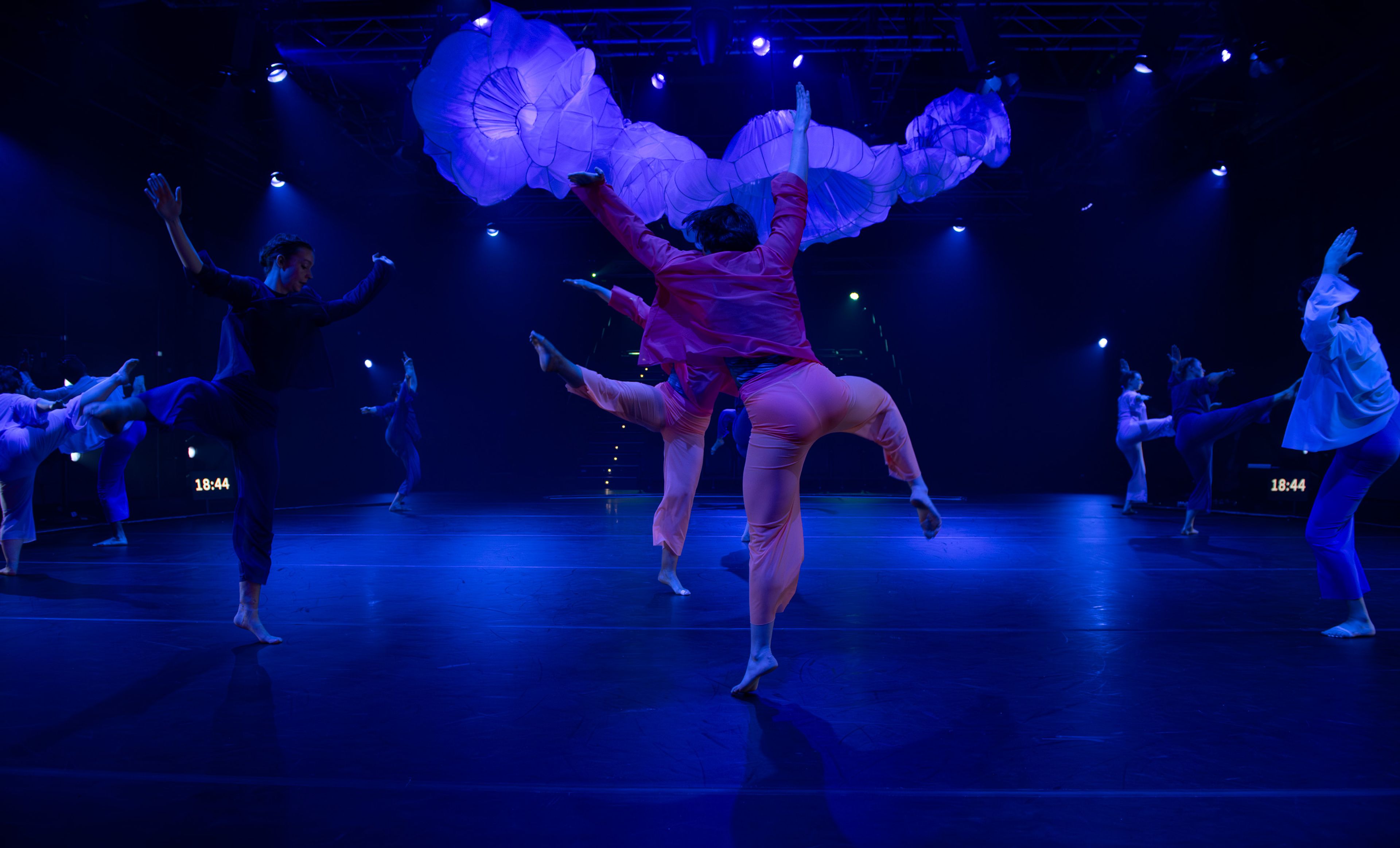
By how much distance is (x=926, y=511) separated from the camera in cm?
281

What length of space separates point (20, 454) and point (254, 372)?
11.1 feet

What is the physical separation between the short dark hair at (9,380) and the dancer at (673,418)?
5.32m

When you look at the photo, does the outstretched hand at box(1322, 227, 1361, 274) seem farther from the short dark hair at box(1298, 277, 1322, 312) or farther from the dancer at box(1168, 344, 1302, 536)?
the dancer at box(1168, 344, 1302, 536)

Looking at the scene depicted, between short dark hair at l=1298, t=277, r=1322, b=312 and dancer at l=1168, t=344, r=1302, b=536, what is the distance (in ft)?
13.0

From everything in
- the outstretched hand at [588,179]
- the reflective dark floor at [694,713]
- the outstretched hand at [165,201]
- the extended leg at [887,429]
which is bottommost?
the reflective dark floor at [694,713]

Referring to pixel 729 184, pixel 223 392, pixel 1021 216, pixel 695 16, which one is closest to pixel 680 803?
pixel 223 392

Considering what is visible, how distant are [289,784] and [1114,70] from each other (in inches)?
487

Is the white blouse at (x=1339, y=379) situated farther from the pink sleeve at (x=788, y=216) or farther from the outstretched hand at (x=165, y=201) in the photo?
the outstretched hand at (x=165, y=201)

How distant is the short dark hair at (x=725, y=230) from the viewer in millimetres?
2812

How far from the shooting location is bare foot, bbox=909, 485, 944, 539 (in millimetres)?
→ 2750

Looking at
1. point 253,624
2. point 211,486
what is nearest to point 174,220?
point 253,624

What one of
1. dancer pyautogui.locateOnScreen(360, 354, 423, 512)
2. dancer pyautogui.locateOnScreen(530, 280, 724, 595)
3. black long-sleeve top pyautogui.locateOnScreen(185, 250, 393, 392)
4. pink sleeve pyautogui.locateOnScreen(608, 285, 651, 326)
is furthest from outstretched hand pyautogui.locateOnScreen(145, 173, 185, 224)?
dancer pyautogui.locateOnScreen(360, 354, 423, 512)

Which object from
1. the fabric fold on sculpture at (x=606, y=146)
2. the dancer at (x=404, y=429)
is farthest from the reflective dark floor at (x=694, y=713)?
the dancer at (x=404, y=429)

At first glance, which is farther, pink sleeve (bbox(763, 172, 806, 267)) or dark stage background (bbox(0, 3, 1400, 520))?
dark stage background (bbox(0, 3, 1400, 520))
